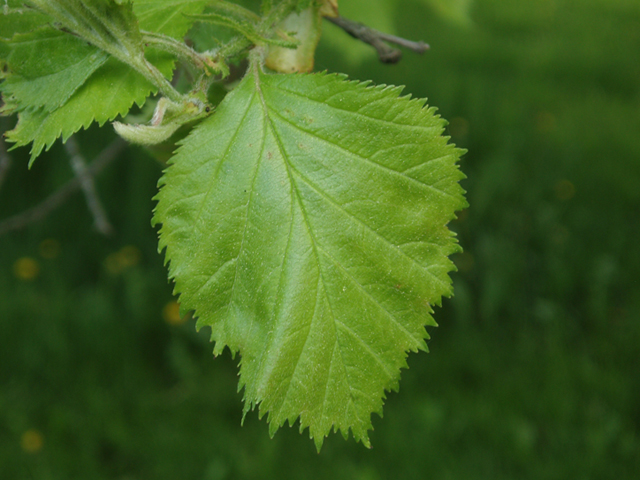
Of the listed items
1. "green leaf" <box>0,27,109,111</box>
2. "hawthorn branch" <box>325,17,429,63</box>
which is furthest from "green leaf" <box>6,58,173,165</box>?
"hawthorn branch" <box>325,17,429,63</box>

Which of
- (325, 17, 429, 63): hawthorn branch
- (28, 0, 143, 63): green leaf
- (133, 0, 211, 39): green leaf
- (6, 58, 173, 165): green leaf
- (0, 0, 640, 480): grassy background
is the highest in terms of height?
(28, 0, 143, 63): green leaf

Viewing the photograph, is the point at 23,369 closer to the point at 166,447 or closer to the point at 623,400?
the point at 166,447

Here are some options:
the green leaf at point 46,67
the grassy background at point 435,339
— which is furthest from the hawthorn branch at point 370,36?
the grassy background at point 435,339

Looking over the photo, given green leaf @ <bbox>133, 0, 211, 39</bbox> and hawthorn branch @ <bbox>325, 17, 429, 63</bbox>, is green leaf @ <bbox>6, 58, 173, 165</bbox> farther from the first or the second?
hawthorn branch @ <bbox>325, 17, 429, 63</bbox>

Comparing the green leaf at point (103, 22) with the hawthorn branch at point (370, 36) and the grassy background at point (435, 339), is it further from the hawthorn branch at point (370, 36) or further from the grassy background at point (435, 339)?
the grassy background at point (435, 339)

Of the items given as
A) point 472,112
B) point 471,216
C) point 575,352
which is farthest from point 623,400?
point 472,112

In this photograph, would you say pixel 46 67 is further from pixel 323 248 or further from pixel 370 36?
pixel 370 36

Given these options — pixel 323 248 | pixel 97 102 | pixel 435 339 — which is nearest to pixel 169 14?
pixel 97 102
